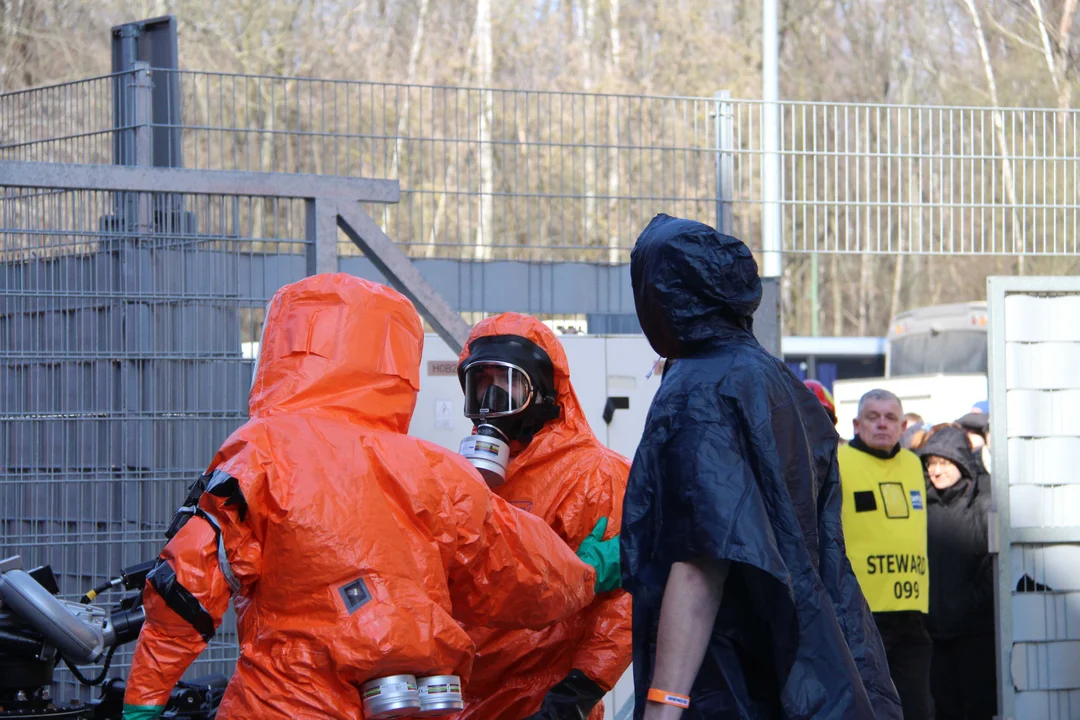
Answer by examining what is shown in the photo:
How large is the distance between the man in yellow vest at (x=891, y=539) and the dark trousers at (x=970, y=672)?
1.21 m

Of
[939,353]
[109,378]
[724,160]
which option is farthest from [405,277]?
[939,353]

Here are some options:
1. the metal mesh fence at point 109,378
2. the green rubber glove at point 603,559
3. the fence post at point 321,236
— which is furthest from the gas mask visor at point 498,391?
the metal mesh fence at point 109,378

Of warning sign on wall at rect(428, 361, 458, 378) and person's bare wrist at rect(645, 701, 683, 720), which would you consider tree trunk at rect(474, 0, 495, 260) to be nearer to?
warning sign on wall at rect(428, 361, 458, 378)

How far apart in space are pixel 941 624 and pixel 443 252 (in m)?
3.42

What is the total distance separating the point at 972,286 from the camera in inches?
A: 1368

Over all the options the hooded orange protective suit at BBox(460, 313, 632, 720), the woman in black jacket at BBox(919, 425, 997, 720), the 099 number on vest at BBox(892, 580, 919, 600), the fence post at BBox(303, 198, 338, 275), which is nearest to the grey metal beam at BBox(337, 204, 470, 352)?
the fence post at BBox(303, 198, 338, 275)

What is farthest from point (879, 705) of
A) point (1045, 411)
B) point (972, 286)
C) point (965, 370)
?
point (972, 286)

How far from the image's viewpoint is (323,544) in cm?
281

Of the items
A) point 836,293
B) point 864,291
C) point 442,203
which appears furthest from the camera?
point 864,291

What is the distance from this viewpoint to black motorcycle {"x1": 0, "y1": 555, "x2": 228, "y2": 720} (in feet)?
12.1

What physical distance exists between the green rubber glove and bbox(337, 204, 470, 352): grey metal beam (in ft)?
5.56

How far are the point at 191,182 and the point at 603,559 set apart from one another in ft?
7.34

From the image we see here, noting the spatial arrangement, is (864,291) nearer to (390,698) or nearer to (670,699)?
(390,698)

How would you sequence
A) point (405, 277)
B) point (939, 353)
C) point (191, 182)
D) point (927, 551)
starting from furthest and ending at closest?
1. point (939, 353)
2. point (927, 551)
3. point (405, 277)
4. point (191, 182)
